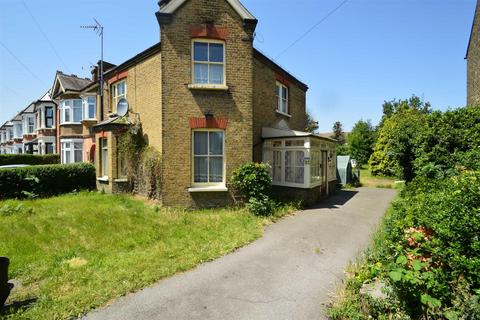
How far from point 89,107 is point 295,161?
16.4m

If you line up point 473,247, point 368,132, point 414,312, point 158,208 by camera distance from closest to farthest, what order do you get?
point 473,247
point 414,312
point 158,208
point 368,132

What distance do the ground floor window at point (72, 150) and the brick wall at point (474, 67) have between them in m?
27.1

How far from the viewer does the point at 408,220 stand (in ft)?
15.9

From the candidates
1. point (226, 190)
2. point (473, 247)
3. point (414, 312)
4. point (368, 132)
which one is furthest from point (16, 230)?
point (368, 132)

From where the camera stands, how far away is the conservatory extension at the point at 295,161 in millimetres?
12258

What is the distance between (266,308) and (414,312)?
2.07 m

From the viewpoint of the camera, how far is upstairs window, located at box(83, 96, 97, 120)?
20844mm

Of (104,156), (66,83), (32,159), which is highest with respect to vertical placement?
A: (66,83)

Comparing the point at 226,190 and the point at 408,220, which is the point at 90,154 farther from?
the point at 408,220

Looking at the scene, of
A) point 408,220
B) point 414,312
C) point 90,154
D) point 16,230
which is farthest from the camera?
point 90,154

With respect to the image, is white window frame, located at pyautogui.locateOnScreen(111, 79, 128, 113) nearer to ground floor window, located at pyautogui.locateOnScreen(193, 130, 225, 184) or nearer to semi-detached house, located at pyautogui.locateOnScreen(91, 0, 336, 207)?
semi-detached house, located at pyautogui.locateOnScreen(91, 0, 336, 207)

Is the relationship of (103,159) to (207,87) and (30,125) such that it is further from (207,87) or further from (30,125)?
(30,125)

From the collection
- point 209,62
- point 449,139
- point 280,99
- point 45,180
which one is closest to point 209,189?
point 209,62

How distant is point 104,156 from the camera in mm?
15789
